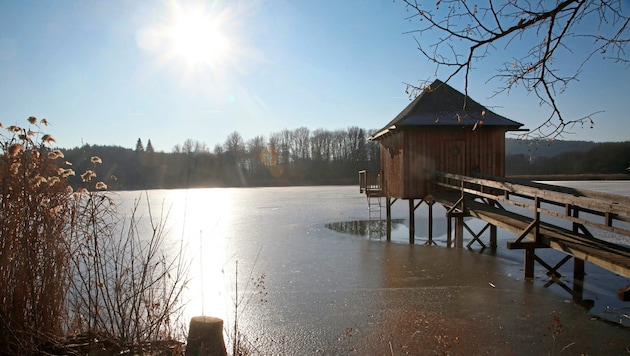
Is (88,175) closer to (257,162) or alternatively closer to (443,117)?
(443,117)

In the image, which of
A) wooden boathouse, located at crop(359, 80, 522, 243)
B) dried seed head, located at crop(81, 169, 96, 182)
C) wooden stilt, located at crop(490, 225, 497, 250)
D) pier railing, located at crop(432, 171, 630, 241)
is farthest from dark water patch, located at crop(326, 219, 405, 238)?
dried seed head, located at crop(81, 169, 96, 182)

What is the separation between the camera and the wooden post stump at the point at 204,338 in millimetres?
3611

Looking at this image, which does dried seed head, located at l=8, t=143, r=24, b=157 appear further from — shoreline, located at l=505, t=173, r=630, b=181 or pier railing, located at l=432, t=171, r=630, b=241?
shoreline, located at l=505, t=173, r=630, b=181

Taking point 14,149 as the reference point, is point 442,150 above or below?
above

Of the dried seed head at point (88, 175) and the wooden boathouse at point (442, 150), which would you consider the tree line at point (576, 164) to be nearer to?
the wooden boathouse at point (442, 150)

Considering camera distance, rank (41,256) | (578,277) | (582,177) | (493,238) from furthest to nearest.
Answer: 1. (582,177)
2. (493,238)
3. (578,277)
4. (41,256)

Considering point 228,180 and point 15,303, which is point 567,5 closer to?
Answer: point 15,303

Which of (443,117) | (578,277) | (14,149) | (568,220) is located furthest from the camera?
(443,117)

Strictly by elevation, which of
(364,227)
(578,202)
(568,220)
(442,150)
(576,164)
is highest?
(442,150)

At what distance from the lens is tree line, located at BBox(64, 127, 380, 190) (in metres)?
64.1

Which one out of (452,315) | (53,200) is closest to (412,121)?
(452,315)

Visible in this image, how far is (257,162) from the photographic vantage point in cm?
8150

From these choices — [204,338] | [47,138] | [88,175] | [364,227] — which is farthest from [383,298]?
[364,227]

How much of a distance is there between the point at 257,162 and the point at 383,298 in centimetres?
7490
